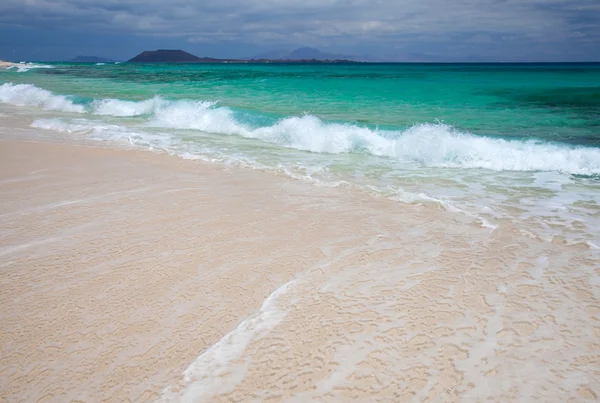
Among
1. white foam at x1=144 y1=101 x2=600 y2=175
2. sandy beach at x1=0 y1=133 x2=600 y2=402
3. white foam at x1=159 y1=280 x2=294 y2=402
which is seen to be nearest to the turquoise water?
white foam at x1=144 y1=101 x2=600 y2=175

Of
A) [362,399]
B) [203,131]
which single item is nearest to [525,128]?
[203,131]

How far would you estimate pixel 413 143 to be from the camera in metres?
10.9

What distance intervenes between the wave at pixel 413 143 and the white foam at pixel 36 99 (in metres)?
6.84

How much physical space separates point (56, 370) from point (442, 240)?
391cm

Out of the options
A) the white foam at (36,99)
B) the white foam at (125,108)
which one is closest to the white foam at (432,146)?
the white foam at (125,108)

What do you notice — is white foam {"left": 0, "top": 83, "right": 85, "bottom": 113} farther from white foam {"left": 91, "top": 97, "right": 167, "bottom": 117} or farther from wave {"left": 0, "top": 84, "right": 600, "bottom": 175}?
wave {"left": 0, "top": 84, "right": 600, "bottom": 175}

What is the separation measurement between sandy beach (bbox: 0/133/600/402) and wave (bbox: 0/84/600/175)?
4.53 metres

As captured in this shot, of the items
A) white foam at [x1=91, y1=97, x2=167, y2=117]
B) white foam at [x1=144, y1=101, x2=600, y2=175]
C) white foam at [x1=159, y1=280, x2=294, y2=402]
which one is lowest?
white foam at [x1=159, y1=280, x2=294, y2=402]

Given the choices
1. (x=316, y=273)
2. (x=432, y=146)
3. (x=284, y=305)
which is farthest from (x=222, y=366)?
(x=432, y=146)

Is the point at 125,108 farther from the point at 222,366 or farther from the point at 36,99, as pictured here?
the point at 222,366

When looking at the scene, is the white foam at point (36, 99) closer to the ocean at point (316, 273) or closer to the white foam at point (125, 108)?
the white foam at point (125, 108)

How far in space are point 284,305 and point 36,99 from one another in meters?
24.5

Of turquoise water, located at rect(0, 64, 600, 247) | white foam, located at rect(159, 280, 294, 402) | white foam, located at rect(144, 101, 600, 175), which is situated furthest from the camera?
white foam, located at rect(144, 101, 600, 175)

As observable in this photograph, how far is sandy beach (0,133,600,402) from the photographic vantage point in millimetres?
2604
